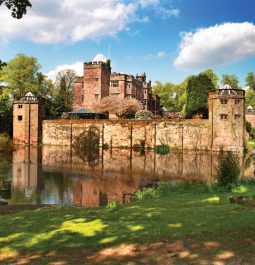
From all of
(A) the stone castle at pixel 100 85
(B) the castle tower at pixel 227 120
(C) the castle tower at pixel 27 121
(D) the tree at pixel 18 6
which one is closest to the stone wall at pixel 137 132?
(B) the castle tower at pixel 227 120

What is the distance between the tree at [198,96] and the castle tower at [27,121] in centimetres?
1885

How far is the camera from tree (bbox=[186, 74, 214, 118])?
45.3 m

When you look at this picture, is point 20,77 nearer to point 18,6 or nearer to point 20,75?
point 20,75

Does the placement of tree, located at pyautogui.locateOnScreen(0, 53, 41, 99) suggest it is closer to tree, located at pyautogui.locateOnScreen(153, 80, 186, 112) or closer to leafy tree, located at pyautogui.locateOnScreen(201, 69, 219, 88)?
leafy tree, located at pyautogui.locateOnScreen(201, 69, 219, 88)

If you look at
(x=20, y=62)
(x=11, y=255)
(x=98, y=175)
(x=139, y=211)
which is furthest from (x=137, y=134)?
(x=11, y=255)

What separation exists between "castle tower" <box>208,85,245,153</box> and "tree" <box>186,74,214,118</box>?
6.31 meters

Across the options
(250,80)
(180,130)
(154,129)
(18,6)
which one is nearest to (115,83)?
(154,129)

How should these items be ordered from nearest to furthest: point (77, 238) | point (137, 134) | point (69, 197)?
1. point (77, 238)
2. point (69, 197)
3. point (137, 134)

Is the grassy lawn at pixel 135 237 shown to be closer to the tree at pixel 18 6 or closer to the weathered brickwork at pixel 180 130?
the tree at pixel 18 6

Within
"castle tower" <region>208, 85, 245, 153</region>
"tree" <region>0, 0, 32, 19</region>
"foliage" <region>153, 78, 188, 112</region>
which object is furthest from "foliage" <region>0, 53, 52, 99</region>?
"tree" <region>0, 0, 32, 19</region>

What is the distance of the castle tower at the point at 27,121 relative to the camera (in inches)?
1809

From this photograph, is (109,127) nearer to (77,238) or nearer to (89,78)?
(89,78)

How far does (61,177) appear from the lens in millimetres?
20828

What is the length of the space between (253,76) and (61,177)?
69494mm
